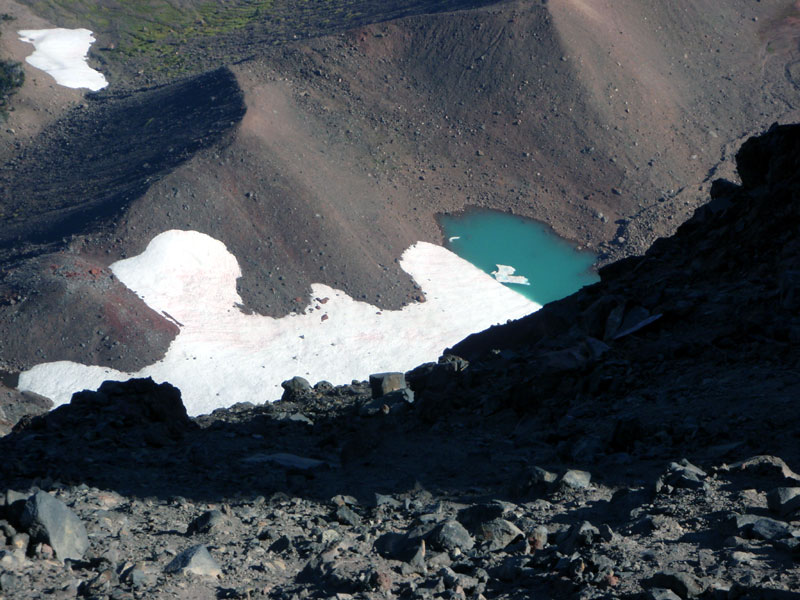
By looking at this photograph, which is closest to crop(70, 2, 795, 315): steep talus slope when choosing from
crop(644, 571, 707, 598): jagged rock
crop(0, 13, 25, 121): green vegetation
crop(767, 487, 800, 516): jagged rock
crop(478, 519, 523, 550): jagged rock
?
crop(0, 13, 25, 121): green vegetation

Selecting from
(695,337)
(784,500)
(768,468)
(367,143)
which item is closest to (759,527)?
(784,500)

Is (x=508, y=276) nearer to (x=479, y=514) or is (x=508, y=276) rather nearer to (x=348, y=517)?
(x=348, y=517)

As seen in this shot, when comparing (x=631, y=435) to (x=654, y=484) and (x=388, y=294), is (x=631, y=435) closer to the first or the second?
(x=654, y=484)

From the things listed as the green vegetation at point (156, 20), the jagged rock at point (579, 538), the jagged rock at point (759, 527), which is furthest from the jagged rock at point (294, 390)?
the green vegetation at point (156, 20)

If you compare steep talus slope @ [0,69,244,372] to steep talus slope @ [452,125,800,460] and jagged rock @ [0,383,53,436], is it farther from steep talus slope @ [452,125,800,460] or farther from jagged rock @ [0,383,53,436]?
steep talus slope @ [452,125,800,460]

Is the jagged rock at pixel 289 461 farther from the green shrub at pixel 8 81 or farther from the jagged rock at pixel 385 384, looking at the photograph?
the green shrub at pixel 8 81

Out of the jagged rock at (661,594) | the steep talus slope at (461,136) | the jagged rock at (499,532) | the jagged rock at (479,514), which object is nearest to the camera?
the jagged rock at (661,594)

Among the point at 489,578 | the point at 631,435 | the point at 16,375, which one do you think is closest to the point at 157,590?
the point at 489,578
